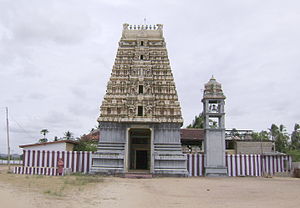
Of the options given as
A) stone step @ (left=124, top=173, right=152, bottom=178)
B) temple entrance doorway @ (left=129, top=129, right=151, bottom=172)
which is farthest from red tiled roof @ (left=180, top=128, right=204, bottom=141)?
stone step @ (left=124, top=173, right=152, bottom=178)

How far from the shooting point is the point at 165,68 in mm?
26297

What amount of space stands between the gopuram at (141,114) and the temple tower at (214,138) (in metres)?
2.36

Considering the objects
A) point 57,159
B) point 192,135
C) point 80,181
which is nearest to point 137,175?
point 80,181

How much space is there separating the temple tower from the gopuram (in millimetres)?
2356

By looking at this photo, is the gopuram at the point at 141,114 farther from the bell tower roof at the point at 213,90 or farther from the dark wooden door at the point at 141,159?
the bell tower roof at the point at 213,90

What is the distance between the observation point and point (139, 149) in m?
26.1

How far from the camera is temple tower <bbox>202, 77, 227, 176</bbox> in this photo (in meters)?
24.0

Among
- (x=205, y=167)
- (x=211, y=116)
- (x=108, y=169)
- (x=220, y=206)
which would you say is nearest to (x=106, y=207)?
(x=220, y=206)

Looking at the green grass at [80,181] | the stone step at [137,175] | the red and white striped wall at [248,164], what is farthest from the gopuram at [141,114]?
the green grass at [80,181]

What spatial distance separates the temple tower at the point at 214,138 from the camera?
24.0 meters

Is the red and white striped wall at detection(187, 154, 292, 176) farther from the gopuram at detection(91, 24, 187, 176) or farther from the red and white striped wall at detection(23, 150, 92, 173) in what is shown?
the red and white striped wall at detection(23, 150, 92, 173)

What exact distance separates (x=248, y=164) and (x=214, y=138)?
12.2ft

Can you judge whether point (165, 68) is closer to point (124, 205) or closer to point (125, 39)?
point (125, 39)

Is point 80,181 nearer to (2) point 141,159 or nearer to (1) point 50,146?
(1) point 50,146
